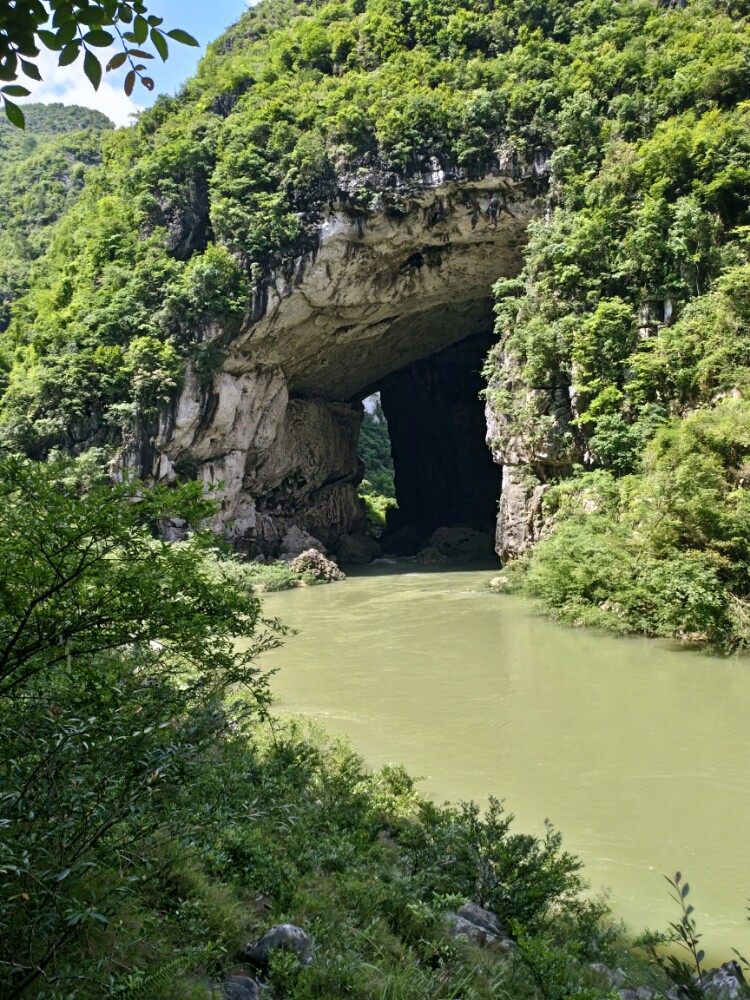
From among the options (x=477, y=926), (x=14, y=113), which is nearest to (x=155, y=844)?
(x=477, y=926)

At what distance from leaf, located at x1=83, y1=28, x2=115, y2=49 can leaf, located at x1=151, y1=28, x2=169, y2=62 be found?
11cm

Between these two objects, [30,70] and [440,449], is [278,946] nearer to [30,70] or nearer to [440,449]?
[30,70]

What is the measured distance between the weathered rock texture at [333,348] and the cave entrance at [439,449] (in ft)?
1.33

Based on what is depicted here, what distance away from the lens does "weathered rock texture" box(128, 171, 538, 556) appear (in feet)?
69.5

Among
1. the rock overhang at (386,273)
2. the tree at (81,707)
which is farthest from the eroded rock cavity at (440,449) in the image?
the tree at (81,707)

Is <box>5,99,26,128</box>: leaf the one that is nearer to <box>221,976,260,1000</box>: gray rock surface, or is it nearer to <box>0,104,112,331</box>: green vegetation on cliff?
<box>221,976,260,1000</box>: gray rock surface

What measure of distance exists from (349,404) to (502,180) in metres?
13.3

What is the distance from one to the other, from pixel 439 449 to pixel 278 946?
3206 centimetres

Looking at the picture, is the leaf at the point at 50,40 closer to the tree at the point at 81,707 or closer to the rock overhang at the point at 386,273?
the tree at the point at 81,707

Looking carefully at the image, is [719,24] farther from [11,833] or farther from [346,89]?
[11,833]

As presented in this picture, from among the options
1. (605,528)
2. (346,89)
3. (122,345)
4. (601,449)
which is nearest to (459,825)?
(605,528)

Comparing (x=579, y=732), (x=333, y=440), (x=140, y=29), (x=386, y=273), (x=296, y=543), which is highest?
(x=386, y=273)

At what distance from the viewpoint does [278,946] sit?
234 cm

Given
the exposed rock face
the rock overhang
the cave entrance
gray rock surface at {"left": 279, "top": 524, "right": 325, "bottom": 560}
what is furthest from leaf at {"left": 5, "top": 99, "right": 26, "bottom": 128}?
the cave entrance
